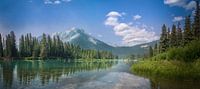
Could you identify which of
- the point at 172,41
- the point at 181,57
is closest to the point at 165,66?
the point at 181,57

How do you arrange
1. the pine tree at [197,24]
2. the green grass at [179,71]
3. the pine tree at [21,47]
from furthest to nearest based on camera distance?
the pine tree at [21,47]
the pine tree at [197,24]
the green grass at [179,71]

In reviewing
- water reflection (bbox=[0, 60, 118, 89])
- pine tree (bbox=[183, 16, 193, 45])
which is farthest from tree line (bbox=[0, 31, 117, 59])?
pine tree (bbox=[183, 16, 193, 45])

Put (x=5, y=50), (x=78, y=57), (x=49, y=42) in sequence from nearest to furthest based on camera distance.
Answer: (x=5, y=50) → (x=49, y=42) → (x=78, y=57)

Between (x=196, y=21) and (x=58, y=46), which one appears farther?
(x=58, y=46)

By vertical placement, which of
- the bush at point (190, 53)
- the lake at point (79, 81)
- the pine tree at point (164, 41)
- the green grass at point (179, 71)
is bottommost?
the lake at point (79, 81)

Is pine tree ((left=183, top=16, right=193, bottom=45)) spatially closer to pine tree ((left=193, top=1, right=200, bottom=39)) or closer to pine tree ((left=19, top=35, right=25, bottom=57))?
pine tree ((left=193, top=1, right=200, bottom=39))

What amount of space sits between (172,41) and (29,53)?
219 feet

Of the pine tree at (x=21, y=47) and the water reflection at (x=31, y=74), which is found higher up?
the pine tree at (x=21, y=47)

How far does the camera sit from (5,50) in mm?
111750

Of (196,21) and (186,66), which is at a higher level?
(196,21)

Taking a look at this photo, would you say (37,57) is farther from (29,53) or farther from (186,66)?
(186,66)

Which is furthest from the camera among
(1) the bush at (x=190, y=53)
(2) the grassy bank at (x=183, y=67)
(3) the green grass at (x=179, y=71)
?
(1) the bush at (x=190, y=53)

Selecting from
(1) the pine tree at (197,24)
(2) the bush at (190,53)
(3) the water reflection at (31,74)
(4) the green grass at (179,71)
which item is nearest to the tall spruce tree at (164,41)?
(1) the pine tree at (197,24)

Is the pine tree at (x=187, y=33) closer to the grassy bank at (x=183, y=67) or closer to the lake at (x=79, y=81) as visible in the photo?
the grassy bank at (x=183, y=67)
